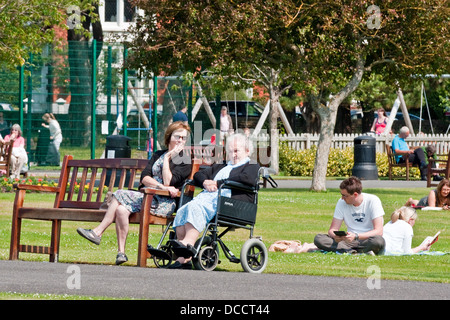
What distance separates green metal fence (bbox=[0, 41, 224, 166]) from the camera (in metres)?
31.6

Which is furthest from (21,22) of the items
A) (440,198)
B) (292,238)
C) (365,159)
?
(292,238)

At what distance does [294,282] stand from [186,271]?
4.10 ft

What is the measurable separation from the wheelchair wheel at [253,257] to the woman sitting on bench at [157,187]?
38.3 inches

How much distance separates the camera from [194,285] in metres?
8.62

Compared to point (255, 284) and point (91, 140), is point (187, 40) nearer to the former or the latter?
point (91, 140)

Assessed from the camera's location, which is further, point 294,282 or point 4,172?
point 4,172

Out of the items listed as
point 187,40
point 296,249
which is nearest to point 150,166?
point 296,249

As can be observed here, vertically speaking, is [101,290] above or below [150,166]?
below

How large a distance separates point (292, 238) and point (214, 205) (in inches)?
169

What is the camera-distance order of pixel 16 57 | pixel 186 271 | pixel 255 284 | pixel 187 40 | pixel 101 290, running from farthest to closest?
pixel 16 57, pixel 187 40, pixel 186 271, pixel 255 284, pixel 101 290

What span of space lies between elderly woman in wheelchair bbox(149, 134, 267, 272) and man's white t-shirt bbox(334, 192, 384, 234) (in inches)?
75.1

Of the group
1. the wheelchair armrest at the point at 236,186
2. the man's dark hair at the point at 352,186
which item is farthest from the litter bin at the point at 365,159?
the wheelchair armrest at the point at 236,186

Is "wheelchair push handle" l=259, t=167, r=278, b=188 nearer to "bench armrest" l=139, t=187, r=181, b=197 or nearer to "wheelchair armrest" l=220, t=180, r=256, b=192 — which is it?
"wheelchair armrest" l=220, t=180, r=256, b=192

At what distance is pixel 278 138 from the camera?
33.9m
